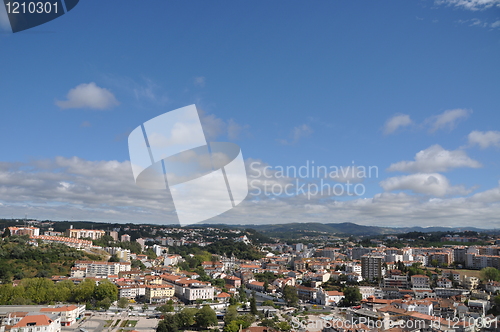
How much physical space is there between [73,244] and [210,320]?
993 cm

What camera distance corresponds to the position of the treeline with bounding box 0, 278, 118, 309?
27.3ft

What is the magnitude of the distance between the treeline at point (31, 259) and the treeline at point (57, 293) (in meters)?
1.21

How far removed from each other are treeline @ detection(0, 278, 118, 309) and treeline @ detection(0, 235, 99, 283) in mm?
1207

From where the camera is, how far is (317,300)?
10.3m

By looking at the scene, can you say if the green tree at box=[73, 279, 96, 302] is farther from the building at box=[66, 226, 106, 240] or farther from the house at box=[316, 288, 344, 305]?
the building at box=[66, 226, 106, 240]

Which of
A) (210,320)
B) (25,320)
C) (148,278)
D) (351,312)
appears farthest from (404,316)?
(148,278)

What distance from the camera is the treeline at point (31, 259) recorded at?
10.2m

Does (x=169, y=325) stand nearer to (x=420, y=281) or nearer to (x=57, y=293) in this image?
(x=57, y=293)

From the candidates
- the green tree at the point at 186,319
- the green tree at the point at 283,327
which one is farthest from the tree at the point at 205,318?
the green tree at the point at 283,327

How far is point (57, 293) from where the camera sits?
8.72m

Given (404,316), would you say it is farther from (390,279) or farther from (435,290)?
(390,279)

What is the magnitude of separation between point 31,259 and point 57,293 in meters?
3.03

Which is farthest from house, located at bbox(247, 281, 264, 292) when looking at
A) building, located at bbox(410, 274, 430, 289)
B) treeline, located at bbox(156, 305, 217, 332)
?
treeline, located at bbox(156, 305, 217, 332)

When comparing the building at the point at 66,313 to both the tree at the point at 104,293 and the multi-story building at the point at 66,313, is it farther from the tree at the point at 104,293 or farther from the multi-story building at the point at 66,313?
the tree at the point at 104,293
